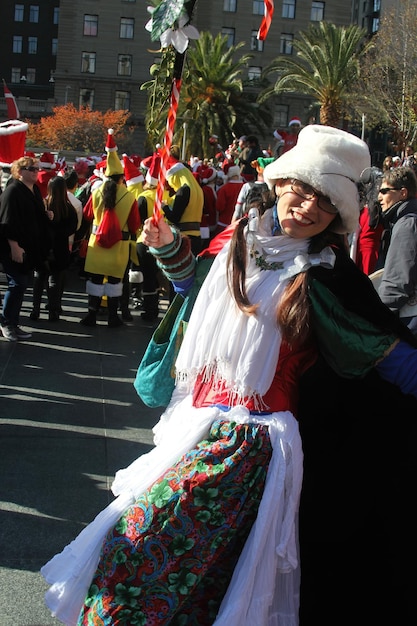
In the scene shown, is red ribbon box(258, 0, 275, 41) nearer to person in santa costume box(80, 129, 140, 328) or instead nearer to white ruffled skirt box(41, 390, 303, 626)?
white ruffled skirt box(41, 390, 303, 626)

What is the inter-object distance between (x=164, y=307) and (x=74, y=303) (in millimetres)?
1202

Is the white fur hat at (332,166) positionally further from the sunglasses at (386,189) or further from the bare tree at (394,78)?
the bare tree at (394,78)

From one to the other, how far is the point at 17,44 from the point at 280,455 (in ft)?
293

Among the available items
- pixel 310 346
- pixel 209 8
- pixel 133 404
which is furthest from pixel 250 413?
pixel 209 8

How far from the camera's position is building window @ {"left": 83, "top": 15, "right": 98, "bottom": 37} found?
193ft

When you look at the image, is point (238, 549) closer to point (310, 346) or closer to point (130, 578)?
point (130, 578)

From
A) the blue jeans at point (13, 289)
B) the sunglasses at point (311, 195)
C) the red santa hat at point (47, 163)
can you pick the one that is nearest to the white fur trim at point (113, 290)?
the blue jeans at point (13, 289)

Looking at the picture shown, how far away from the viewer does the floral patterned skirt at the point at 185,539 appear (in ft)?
8.11

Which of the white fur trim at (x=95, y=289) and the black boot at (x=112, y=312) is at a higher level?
the white fur trim at (x=95, y=289)

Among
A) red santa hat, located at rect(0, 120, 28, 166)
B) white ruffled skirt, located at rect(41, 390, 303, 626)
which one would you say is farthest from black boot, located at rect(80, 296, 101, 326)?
white ruffled skirt, located at rect(41, 390, 303, 626)

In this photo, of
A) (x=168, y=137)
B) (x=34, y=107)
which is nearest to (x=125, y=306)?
(x=168, y=137)

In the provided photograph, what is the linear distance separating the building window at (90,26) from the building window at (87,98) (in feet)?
12.8

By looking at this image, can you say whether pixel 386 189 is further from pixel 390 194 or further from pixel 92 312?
pixel 92 312

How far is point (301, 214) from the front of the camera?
8.64 ft
